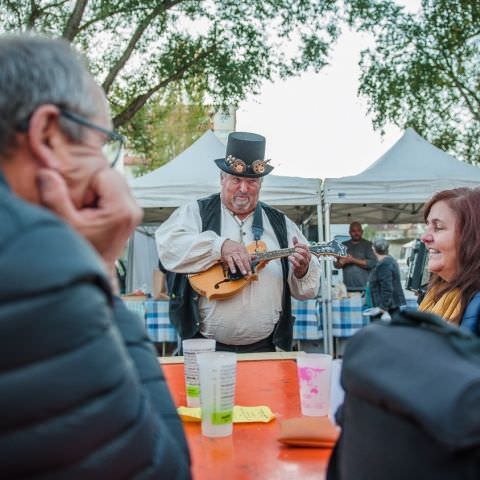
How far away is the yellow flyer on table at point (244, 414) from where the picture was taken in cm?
156

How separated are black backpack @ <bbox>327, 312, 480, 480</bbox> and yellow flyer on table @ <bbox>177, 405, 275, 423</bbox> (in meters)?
0.68

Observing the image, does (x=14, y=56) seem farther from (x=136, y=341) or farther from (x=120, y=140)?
(x=136, y=341)

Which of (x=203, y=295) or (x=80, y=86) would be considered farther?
(x=203, y=295)

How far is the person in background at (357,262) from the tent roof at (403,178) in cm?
138

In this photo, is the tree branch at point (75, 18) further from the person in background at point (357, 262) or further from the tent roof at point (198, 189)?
the person in background at point (357, 262)

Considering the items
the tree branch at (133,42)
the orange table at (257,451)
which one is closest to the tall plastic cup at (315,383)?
the orange table at (257,451)

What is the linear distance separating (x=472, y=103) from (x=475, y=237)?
35.7ft

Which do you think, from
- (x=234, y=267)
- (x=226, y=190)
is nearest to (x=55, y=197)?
(x=234, y=267)

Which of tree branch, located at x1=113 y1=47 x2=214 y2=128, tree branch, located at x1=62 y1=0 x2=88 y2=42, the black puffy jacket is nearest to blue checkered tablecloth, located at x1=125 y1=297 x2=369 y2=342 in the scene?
tree branch, located at x1=113 y1=47 x2=214 y2=128

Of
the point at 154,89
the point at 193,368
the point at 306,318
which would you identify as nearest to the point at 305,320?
the point at 306,318

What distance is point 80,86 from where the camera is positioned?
3.17 ft

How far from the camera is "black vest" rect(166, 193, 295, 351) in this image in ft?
11.0

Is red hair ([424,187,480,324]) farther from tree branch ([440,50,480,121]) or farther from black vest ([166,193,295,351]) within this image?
tree branch ([440,50,480,121])

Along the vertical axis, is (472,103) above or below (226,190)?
above
